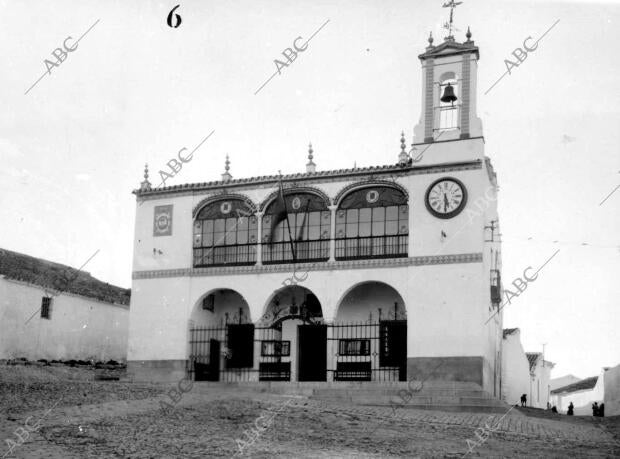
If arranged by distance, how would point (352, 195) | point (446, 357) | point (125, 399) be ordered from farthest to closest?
point (352, 195) < point (446, 357) < point (125, 399)

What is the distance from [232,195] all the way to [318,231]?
308 cm

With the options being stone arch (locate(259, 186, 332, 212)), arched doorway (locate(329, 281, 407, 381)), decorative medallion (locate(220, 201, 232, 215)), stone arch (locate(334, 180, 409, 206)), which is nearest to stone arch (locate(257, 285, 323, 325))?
arched doorway (locate(329, 281, 407, 381))

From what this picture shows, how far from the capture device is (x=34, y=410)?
17406 mm

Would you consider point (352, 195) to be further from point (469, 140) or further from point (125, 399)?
point (125, 399)

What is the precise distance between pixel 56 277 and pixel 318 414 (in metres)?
19.9

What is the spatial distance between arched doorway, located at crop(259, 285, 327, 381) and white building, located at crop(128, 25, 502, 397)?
0.15 ft

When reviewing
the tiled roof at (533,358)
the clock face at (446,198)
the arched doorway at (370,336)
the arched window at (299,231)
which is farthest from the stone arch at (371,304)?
the tiled roof at (533,358)

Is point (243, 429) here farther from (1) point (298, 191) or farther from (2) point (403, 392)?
(1) point (298, 191)

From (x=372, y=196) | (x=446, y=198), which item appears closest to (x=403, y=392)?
(x=446, y=198)

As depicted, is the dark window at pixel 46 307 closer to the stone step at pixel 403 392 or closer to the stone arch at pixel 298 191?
the stone arch at pixel 298 191

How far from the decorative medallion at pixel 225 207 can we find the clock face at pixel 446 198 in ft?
21.9

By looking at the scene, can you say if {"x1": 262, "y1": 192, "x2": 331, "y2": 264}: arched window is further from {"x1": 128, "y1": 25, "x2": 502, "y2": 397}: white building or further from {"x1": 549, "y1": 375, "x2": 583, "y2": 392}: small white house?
{"x1": 549, "y1": 375, "x2": 583, "y2": 392}: small white house

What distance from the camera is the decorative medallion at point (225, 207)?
2962cm

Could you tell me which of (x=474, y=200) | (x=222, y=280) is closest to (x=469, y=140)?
(x=474, y=200)
